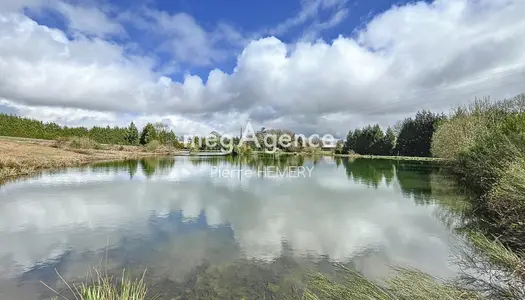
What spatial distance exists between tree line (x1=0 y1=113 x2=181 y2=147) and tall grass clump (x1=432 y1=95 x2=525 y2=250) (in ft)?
200

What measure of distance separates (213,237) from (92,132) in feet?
245

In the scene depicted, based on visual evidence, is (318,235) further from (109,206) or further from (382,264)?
(109,206)

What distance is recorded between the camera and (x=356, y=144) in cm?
7231

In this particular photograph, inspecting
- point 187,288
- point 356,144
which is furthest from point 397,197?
point 356,144

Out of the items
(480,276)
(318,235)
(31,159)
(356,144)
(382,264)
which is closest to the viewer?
(480,276)

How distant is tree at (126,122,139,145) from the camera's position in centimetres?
7581

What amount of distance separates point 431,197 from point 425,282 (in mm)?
13165

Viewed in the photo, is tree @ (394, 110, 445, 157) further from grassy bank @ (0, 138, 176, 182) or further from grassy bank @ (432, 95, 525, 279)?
grassy bank @ (0, 138, 176, 182)

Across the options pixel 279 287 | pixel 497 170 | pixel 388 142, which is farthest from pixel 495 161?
pixel 388 142

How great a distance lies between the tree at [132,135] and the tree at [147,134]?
143cm

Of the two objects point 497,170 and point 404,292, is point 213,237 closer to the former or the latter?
point 404,292

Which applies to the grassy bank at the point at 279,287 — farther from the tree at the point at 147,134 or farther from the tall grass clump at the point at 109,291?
the tree at the point at 147,134

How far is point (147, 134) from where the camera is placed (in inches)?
2906

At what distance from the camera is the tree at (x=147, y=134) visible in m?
73.5
